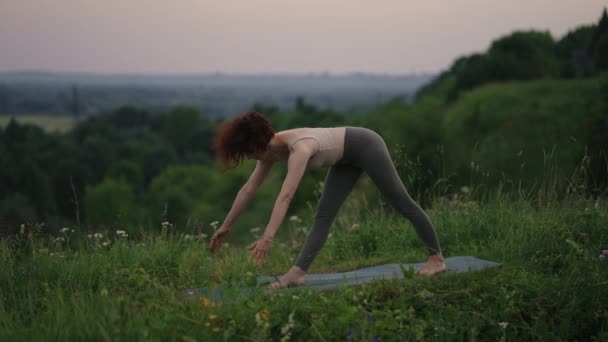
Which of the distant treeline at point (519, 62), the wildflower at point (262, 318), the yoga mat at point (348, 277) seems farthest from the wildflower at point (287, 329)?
the distant treeline at point (519, 62)

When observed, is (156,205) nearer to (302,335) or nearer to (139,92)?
(302,335)

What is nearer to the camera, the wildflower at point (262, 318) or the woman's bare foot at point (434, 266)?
the wildflower at point (262, 318)

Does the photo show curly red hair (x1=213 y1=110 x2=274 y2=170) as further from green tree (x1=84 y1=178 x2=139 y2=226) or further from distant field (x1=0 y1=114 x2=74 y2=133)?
green tree (x1=84 y1=178 x2=139 y2=226)

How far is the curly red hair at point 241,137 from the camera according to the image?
476cm

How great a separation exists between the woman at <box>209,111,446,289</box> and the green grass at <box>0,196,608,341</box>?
1.30 ft

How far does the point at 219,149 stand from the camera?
15.8ft

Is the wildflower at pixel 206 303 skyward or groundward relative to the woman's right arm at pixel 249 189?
groundward

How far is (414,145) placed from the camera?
113 feet

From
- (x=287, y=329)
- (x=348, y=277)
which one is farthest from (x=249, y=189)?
(x=287, y=329)

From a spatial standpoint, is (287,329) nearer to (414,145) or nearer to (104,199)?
(414,145)

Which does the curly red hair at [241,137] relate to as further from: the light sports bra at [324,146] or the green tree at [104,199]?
the green tree at [104,199]

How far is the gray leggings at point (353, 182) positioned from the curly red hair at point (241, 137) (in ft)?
2.28


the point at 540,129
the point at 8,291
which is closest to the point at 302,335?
the point at 8,291

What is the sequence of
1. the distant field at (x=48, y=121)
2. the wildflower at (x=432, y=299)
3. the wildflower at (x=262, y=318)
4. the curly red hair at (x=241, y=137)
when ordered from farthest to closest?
the distant field at (x=48, y=121), the curly red hair at (x=241, y=137), the wildflower at (x=432, y=299), the wildflower at (x=262, y=318)
